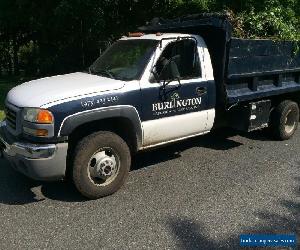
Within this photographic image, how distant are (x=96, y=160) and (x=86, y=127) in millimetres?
421

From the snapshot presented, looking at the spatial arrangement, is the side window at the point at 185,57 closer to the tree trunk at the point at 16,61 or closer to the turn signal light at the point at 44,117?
the turn signal light at the point at 44,117

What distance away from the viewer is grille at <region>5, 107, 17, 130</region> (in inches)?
185

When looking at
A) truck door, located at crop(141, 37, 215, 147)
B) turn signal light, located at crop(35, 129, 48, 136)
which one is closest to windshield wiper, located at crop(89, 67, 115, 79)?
truck door, located at crop(141, 37, 215, 147)

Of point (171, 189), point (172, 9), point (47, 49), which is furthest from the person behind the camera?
point (47, 49)

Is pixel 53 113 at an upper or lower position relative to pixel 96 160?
upper

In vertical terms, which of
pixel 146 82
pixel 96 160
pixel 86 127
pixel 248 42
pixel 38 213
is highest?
pixel 248 42

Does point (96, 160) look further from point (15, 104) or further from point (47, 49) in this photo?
point (47, 49)

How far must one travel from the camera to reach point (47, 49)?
49.2 ft

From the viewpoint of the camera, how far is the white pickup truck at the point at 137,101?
14.7ft

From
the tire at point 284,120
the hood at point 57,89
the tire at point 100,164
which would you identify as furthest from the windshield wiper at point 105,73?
the tire at point 284,120

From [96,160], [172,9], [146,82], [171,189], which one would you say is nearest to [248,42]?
[146,82]

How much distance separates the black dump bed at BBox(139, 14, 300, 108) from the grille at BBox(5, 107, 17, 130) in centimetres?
293

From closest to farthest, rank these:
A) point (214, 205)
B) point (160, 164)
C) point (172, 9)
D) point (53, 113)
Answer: point (53, 113) < point (214, 205) < point (160, 164) < point (172, 9)

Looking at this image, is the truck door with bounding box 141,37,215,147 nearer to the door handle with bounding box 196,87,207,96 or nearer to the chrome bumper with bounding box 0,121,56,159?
the door handle with bounding box 196,87,207,96
